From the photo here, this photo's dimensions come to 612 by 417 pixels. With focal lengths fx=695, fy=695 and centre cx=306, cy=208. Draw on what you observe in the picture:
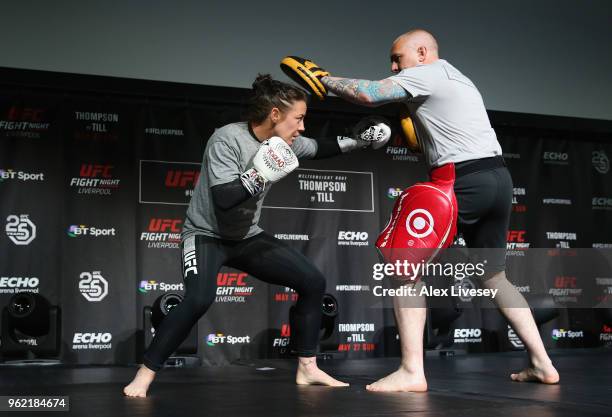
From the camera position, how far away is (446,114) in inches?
111

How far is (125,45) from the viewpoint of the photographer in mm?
5582

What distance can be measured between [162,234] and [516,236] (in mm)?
3347

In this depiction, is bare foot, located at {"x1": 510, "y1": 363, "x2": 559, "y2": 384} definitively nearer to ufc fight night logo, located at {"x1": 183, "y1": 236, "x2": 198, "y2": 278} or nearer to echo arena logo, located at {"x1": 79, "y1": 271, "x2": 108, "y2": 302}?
ufc fight night logo, located at {"x1": 183, "y1": 236, "x2": 198, "y2": 278}

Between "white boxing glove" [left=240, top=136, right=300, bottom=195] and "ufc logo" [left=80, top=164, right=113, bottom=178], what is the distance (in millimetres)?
3197

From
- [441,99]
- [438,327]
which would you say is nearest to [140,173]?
[438,327]

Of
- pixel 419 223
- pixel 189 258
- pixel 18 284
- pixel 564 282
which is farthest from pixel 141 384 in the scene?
pixel 564 282

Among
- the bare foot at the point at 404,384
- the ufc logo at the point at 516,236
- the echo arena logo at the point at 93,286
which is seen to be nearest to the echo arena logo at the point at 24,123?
the echo arena logo at the point at 93,286

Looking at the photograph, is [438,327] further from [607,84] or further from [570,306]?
[607,84]

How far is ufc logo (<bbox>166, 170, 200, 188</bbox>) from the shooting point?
222 inches

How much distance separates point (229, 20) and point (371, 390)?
4051mm

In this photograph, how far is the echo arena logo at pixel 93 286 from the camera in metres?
5.29

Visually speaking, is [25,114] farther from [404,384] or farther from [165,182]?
[404,384]

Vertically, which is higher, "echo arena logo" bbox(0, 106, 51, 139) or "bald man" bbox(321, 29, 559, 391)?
"echo arena logo" bbox(0, 106, 51, 139)

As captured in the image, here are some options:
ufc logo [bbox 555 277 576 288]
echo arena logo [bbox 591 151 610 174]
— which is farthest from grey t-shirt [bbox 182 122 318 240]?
echo arena logo [bbox 591 151 610 174]
